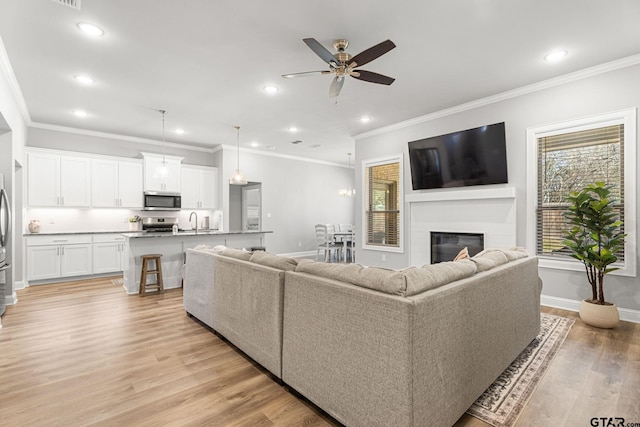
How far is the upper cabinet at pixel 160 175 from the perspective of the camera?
668cm

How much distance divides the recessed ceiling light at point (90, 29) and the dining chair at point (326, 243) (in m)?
6.00

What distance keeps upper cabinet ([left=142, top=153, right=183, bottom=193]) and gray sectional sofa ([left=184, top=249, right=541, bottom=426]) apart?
5.19m

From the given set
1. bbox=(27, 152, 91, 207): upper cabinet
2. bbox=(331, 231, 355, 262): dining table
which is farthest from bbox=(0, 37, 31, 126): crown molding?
bbox=(331, 231, 355, 262): dining table

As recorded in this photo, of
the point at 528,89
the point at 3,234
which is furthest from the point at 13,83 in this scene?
the point at 528,89

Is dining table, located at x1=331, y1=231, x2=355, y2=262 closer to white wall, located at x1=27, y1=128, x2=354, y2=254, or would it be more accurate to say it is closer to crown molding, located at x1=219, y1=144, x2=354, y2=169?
white wall, located at x1=27, y1=128, x2=354, y2=254

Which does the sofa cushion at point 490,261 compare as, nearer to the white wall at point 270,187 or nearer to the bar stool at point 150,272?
the bar stool at point 150,272

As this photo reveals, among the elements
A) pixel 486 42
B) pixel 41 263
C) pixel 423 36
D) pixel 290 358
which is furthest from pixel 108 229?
pixel 486 42

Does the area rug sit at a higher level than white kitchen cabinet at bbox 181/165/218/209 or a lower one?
lower

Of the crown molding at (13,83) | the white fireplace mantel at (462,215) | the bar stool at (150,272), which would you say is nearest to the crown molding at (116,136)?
the crown molding at (13,83)

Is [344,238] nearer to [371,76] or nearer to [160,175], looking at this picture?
[160,175]

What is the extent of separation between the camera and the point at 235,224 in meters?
9.11

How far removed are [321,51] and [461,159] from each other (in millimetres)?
3085

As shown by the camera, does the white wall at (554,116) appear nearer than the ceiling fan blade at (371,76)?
No

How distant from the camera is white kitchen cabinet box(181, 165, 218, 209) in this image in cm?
727
